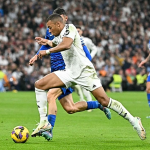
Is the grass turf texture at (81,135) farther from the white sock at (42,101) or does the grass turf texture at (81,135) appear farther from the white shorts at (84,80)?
the white shorts at (84,80)

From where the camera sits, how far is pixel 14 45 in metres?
28.8

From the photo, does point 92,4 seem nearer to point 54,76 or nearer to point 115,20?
point 115,20

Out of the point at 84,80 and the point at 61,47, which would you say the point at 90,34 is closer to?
the point at 84,80

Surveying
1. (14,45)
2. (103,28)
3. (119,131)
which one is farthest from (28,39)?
(119,131)

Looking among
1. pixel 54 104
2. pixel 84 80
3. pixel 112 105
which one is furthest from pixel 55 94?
pixel 112 105

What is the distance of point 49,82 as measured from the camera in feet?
25.1

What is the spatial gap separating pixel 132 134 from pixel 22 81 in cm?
1906

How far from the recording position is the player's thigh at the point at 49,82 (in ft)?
25.1

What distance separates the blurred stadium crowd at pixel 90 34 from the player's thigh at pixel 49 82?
19.3m

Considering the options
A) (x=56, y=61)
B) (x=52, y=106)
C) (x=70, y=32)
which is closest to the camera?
(x=70, y=32)

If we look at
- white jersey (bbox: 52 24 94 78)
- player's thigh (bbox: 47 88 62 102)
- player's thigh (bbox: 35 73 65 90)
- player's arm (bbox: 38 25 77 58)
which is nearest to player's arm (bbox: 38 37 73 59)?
player's arm (bbox: 38 25 77 58)

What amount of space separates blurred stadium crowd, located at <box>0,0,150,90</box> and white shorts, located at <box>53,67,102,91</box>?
63.1ft

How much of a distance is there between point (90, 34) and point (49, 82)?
2359cm

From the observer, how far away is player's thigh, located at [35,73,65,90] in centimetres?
764
